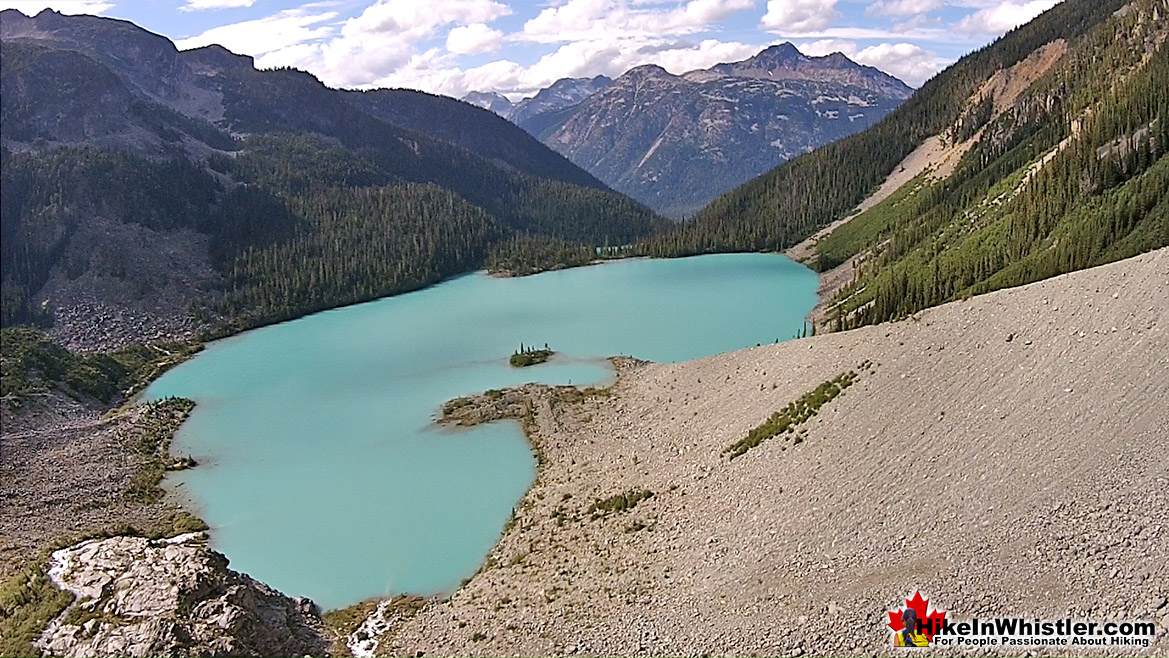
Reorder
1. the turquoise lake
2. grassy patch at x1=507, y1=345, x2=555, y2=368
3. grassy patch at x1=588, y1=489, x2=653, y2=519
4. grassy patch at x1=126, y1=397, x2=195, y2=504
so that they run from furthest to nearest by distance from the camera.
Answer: grassy patch at x1=507, y1=345, x2=555, y2=368, grassy patch at x1=126, y1=397, x2=195, y2=504, the turquoise lake, grassy patch at x1=588, y1=489, x2=653, y2=519

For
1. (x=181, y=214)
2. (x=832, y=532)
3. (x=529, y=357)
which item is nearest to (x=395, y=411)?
(x=529, y=357)

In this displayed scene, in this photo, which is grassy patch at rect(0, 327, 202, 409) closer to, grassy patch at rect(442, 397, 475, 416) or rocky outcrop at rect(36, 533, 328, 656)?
grassy patch at rect(442, 397, 475, 416)

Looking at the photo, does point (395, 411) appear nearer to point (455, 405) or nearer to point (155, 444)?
point (455, 405)

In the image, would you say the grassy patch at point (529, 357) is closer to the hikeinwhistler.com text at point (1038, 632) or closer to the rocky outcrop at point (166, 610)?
the rocky outcrop at point (166, 610)

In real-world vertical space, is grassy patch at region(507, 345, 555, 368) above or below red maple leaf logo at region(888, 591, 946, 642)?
above

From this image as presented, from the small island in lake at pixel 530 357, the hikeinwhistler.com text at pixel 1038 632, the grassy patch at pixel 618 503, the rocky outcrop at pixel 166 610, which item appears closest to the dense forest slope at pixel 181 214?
the small island in lake at pixel 530 357

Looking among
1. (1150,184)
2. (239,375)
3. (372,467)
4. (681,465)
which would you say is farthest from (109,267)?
(1150,184)

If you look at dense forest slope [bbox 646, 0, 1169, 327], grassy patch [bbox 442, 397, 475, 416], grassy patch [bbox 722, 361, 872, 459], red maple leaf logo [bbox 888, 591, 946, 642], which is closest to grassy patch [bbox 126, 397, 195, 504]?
grassy patch [bbox 442, 397, 475, 416]

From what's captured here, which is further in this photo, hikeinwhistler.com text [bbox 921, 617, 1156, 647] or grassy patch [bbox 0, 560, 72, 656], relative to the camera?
grassy patch [bbox 0, 560, 72, 656]
